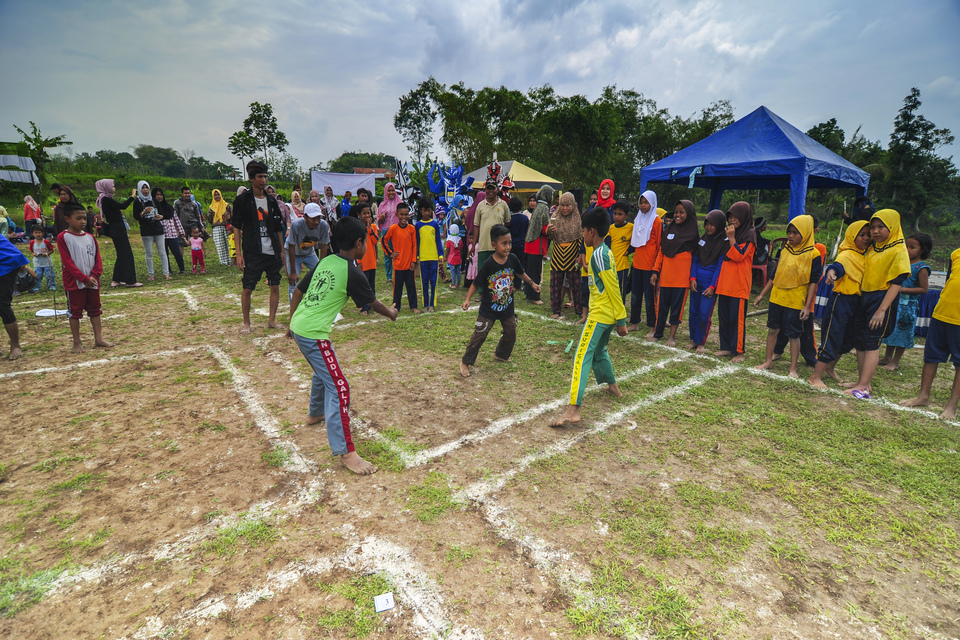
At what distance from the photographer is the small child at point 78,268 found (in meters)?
5.68

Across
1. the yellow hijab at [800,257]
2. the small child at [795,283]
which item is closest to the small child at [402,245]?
the small child at [795,283]

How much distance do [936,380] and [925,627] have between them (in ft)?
16.6

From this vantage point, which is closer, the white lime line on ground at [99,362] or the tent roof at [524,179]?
the white lime line on ground at [99,362]

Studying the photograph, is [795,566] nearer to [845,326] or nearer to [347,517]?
[347,517]

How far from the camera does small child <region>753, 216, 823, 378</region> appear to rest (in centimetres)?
531

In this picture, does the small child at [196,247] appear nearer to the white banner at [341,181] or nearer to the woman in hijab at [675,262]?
the white banner at [341,181]

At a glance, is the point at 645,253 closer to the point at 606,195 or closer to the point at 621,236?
the point at 621,236

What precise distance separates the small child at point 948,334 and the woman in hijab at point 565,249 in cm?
437

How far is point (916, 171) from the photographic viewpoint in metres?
29.0

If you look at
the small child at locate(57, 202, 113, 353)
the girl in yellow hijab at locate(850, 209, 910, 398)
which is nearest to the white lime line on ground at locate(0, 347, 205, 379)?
the small child at locate(57, 202, 113, 353)

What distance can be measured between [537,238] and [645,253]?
2225mm

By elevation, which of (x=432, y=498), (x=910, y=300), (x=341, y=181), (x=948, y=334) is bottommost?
(x=432, y=498)

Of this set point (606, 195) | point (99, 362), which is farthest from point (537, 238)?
point (99, 362)

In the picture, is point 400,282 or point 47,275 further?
point 47,275
